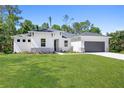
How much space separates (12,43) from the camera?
24.8 meters

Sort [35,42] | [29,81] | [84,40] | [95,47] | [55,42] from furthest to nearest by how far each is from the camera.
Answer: [95,47]
[55,42]
[84,40]
[35,42]
[29,81]

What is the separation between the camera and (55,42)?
26297 mm

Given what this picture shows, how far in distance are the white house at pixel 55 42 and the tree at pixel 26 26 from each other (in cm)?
290

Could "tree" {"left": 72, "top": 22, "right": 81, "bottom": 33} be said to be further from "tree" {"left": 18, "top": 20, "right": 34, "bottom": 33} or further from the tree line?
"tree" {"left": 18, "top": 20, "right": 34, "bottom": 33}

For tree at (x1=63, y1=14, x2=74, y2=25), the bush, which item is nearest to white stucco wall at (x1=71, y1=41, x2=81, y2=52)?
the bush

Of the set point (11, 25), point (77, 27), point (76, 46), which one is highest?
point (77, 27)

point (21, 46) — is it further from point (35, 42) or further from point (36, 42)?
point (36, 42)

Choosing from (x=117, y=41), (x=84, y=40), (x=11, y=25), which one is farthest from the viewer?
(x=117, y=41)

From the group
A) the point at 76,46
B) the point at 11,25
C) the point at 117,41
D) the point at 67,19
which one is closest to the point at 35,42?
the point at 11,25

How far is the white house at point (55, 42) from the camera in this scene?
79.3 feet

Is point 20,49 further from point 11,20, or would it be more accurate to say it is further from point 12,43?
point 11,20

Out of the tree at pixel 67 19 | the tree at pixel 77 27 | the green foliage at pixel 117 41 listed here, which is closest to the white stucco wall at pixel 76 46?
the green foliage at pixel 117 41

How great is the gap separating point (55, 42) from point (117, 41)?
8.74 meters

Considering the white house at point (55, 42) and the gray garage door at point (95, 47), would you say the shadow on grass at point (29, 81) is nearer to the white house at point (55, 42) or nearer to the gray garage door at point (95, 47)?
the white house at point (55, 42)
